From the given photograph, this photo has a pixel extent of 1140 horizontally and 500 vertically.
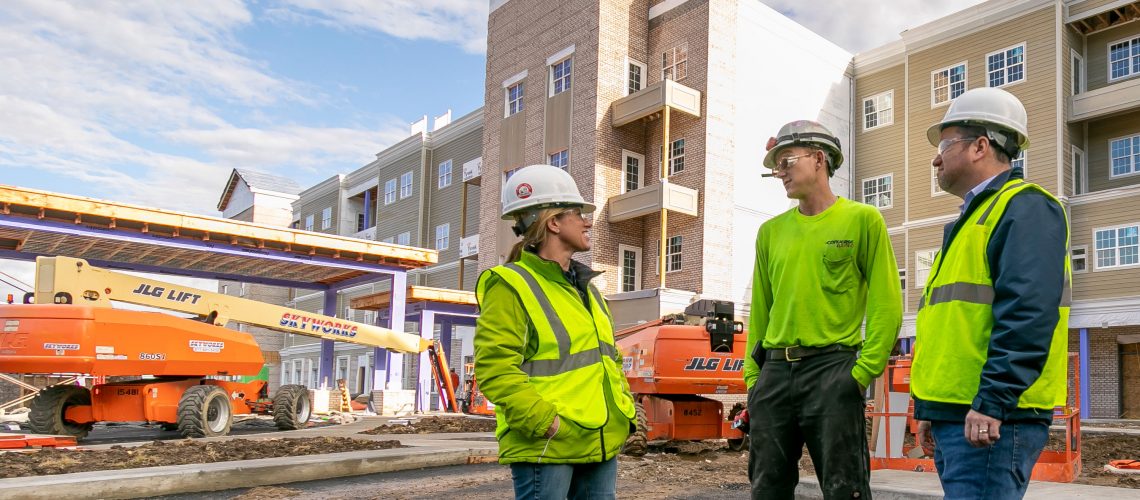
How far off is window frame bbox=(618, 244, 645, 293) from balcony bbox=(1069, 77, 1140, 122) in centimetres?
1405

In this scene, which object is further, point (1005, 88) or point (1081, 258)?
point (1005, 88)

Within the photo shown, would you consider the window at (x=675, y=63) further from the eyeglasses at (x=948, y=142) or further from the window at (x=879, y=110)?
the eyeglasses at (x=948, y=142)

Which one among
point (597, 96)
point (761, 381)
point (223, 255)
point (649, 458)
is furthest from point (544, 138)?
point (761, 381)

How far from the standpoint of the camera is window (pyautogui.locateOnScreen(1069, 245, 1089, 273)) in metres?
28.1

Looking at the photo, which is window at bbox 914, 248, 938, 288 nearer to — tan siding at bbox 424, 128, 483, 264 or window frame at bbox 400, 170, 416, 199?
tan siding at bbox 424, 128, 483, 264

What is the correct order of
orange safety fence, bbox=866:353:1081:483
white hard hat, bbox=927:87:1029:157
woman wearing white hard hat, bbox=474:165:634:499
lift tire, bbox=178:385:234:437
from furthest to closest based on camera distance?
lift tire, bbox=178:385:234:437, orange safety fence, bbox=866:353:1081:483, white hard hat, bbox=927:87:1029:157, woman wearing white hard hat, bbox=474:165:634:499

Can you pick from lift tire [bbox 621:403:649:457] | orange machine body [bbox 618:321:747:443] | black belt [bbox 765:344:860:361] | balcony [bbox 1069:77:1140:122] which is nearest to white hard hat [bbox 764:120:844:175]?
black belt [bbox 765:344:860:361]

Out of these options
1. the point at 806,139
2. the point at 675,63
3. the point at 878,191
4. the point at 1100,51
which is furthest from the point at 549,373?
the point at 878,191

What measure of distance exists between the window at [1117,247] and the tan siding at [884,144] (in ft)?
22.4

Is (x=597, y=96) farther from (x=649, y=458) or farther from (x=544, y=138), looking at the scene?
(x=649, y=458)

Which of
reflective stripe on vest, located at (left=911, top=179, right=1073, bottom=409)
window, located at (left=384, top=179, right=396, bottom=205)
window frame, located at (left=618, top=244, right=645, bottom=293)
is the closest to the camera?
reflective stripe on vest, located at (left=911, top=179, right=1073, bottom=409)

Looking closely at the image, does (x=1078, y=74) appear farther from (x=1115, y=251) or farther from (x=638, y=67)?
(x=638, y=67)

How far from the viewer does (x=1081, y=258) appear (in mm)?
28266

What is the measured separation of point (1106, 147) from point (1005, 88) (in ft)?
12.1
